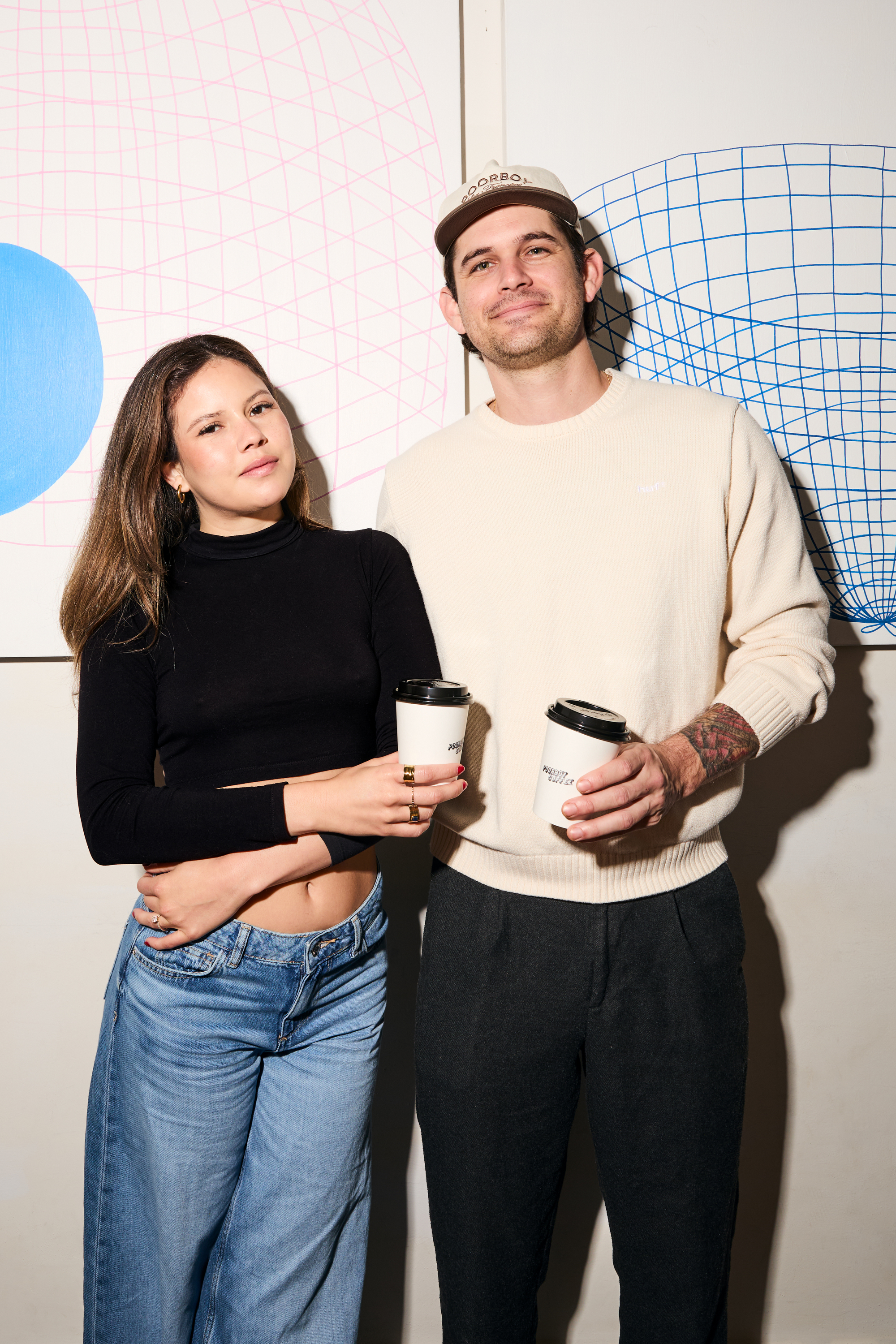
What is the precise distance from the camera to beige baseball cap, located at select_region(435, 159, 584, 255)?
136 cm

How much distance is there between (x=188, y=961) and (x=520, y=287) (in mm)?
1126

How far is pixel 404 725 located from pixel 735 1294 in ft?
5.24

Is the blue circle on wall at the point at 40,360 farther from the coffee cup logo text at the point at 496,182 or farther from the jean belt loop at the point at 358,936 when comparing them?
the jean belt loop at the point at 358,936

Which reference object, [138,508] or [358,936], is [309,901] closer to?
[358,936]

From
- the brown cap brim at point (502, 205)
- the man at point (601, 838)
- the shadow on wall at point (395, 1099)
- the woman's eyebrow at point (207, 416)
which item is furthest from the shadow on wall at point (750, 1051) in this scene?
the brown cap brim at point (502, 205)

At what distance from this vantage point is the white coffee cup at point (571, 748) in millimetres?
1044

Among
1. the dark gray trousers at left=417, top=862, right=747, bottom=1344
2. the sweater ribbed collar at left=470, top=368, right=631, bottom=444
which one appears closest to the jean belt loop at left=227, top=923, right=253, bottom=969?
the dark gray trousers at left=417, top=862, right=747, bottom=1344

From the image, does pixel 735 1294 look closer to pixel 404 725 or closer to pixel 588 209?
pixel 404 725

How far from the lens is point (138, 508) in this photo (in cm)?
134

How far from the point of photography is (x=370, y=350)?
158 centimetres

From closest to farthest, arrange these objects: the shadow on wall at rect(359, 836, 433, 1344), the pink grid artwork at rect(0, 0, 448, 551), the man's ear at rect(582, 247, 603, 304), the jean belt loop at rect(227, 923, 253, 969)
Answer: the jean belt loop at rect(227, 923, 253, 969)
the man's ear at rect(582, 247, 603, 304)
the pink grid artwork at rect(0, 0, 448, 551)
the shadow on wall at rect(359, 836, 433, 1344)

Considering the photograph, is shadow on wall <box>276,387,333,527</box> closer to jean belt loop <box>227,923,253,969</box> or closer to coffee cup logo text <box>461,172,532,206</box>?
coffee cup logo text <box>461,172,532,206</box>

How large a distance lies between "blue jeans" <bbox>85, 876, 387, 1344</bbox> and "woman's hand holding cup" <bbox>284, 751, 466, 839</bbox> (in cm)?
18

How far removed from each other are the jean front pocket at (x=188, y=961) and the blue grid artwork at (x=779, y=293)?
4.07ft
